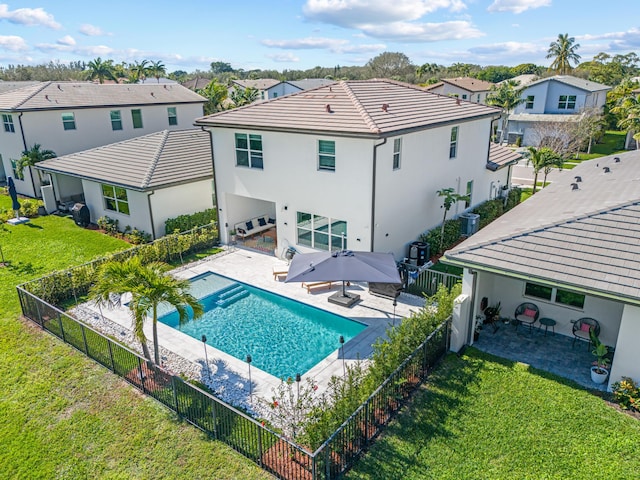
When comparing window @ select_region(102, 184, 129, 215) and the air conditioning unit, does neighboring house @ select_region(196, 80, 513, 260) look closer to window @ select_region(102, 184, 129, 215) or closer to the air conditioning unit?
the air conditioning unit

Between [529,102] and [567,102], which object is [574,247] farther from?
[529,102]

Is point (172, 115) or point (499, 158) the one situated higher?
point (172, 115)

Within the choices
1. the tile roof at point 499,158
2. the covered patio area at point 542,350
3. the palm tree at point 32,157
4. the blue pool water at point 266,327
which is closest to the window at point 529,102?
the tile roof at point 499,158

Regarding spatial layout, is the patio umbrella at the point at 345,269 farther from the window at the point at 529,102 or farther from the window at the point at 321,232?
the window at the point at 529,102

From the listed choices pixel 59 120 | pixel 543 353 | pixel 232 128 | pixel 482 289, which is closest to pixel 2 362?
pixel 232 128

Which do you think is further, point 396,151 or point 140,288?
point 396,151

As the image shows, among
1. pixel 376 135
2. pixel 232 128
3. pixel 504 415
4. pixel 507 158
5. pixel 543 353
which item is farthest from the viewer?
pixel 507 158

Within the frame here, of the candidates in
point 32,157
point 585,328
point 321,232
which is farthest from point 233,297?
point 32,157

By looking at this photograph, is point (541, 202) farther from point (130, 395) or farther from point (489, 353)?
point (130, 395)
